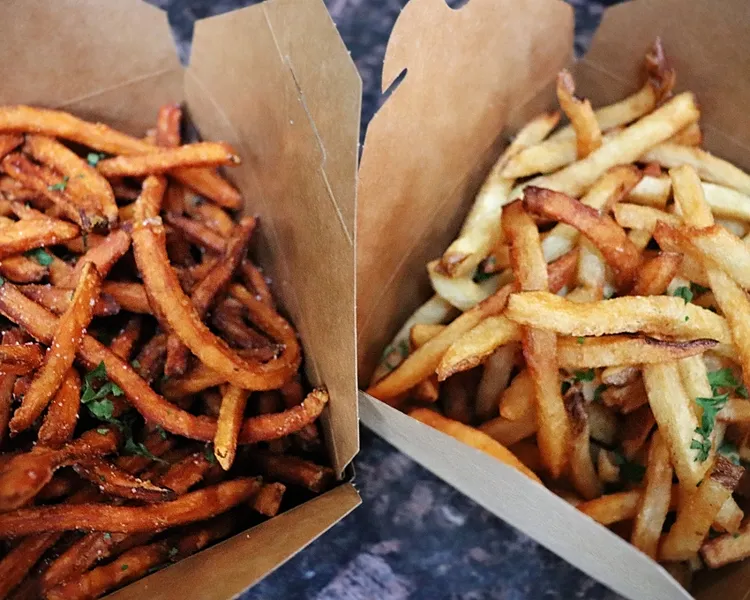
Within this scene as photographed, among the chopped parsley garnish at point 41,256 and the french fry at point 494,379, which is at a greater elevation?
the chopped parsley garnish at point 41,256

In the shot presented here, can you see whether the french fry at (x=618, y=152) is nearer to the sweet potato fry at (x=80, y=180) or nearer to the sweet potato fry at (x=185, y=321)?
the sweet potato fry at (x=185, y=321)

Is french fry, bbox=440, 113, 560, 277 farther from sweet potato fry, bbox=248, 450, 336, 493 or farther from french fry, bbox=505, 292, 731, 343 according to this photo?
sweet potato fry, bbox=248, 450, 336, 493

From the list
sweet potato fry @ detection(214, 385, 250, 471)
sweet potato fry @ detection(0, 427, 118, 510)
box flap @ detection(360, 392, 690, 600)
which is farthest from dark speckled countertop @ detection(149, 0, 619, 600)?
sweet potato fry @ detection(0, 427, 118, 510)

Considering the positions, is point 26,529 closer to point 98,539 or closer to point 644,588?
point 98,539

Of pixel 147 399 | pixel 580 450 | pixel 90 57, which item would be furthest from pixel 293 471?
pixel 90 57

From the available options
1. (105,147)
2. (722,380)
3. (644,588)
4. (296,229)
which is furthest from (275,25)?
(644,588)

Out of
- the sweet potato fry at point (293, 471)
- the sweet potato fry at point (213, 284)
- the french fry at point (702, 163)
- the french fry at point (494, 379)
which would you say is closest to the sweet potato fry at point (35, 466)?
the sweet potato fry at point (213, 284)

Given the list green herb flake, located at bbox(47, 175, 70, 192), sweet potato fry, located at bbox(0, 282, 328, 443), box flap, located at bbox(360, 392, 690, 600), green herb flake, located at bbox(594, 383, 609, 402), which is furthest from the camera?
green herb flake, located at bbox(47, 175, 70, 192)
